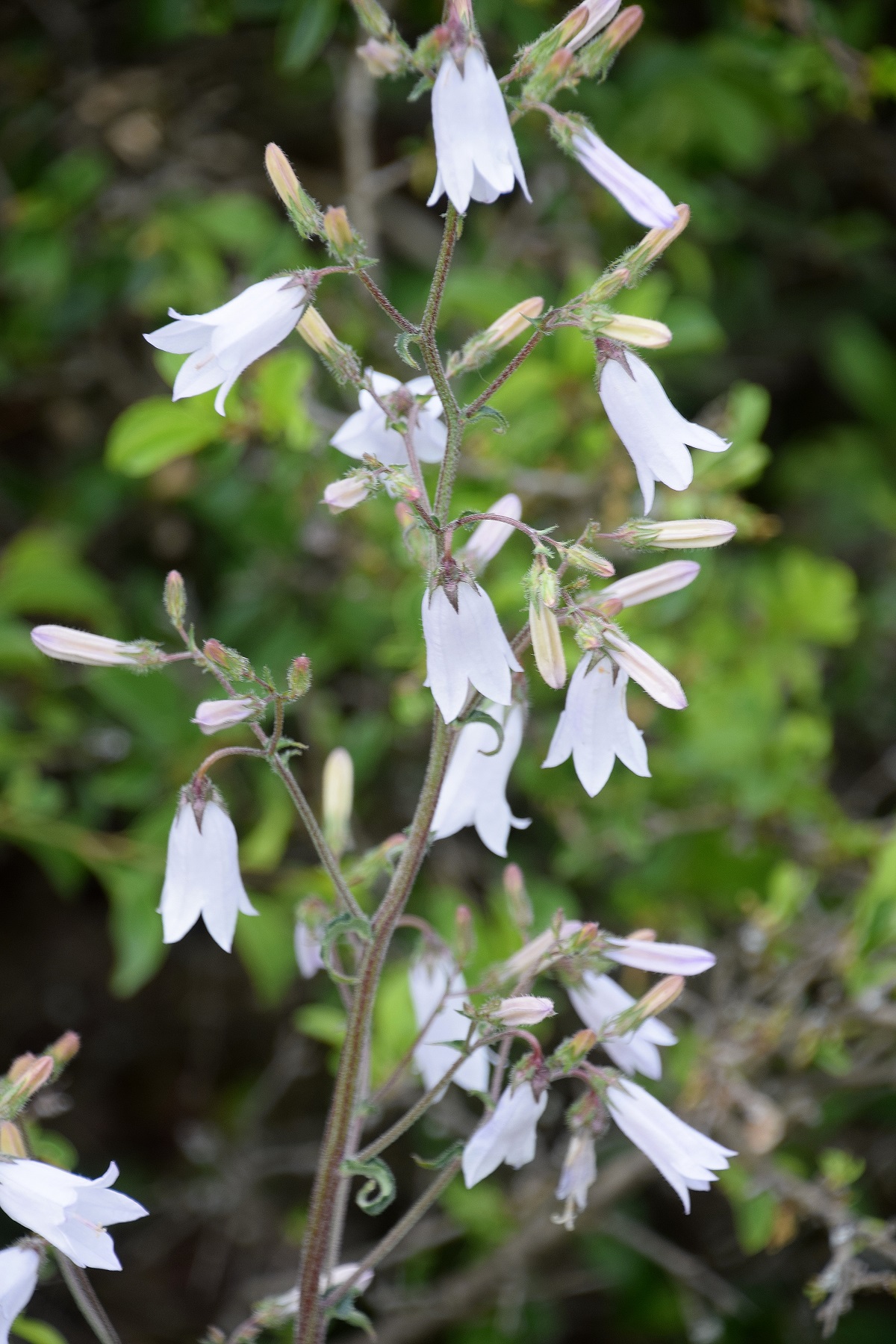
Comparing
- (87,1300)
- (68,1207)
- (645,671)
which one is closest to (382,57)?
(645,671)

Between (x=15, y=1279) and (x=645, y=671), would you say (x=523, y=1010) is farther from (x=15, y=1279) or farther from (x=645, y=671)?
(x=15, y=1279)

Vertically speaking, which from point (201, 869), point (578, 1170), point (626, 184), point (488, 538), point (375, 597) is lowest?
point (375, 597)

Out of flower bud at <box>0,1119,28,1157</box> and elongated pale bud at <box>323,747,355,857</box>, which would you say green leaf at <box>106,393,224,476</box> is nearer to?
elongated pale bud at <box>323,747,355,857</box>

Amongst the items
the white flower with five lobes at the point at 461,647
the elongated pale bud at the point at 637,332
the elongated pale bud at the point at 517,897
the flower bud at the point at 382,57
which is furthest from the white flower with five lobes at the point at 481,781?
the flower bud at the point at 382,57

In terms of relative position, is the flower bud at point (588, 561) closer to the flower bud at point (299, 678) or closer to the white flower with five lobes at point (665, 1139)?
the flower bud at point (299, 678)

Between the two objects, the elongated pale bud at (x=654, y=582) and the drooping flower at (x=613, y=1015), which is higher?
the elongated pale bud at (x=654, y=582)

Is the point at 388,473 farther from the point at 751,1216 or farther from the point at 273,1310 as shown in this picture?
the point at 751,1216
